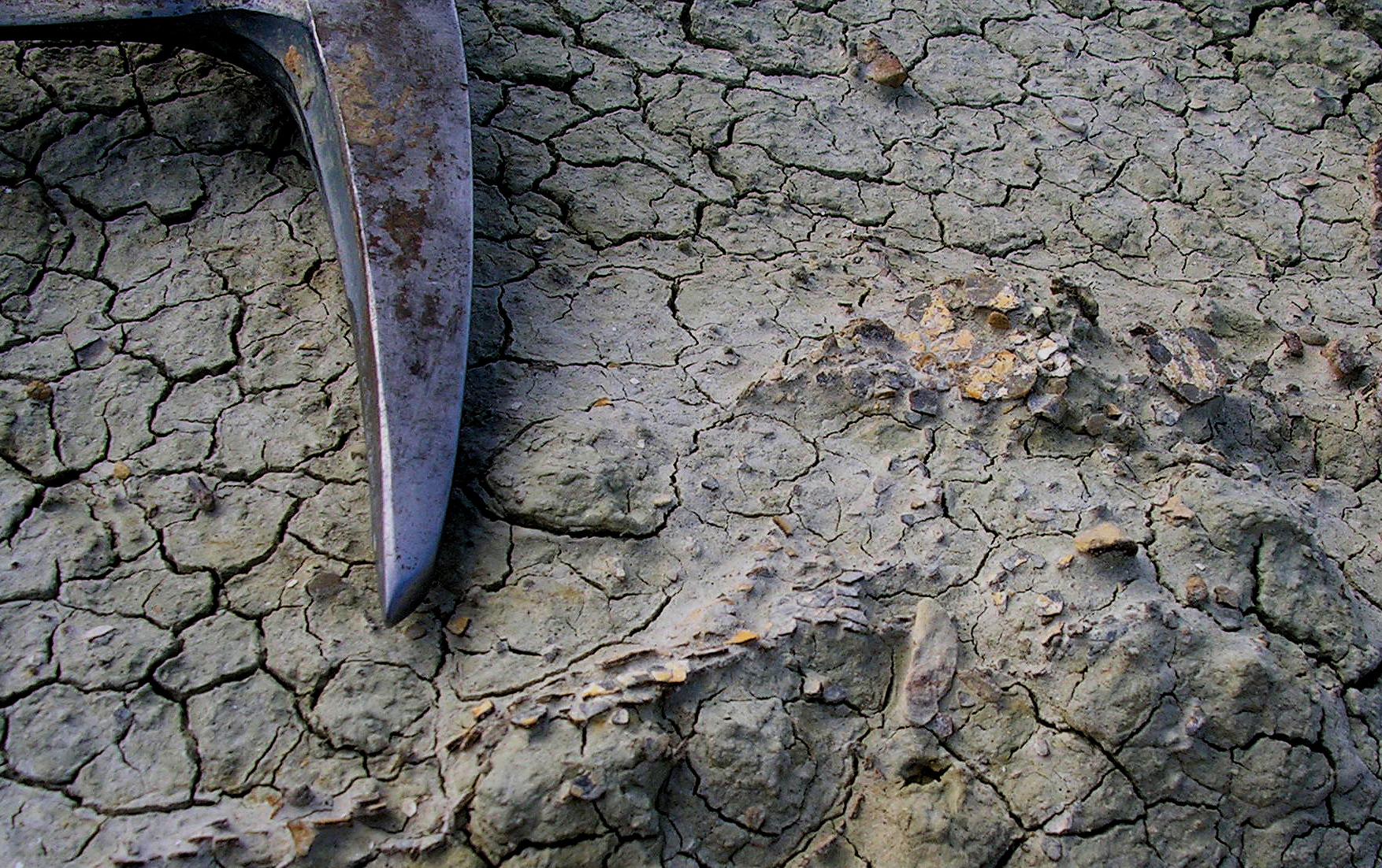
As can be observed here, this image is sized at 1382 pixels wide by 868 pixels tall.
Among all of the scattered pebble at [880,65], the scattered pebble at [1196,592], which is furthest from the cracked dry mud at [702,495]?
the scattered pebble at [880,65]

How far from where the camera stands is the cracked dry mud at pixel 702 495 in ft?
5.70

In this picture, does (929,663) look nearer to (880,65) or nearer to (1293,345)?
(1293,345)

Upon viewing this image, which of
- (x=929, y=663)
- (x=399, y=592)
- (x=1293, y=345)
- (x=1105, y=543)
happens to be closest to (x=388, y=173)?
(x=399, y=592)

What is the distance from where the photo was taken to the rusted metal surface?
1.83 meters

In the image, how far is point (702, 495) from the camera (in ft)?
6.86

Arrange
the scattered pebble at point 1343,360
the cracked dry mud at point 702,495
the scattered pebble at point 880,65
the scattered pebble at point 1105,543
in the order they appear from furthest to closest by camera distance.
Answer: the scattered pebble at point 880,65 → the scattered pebble at point 1343,360 → the scattered pebble at point 1105,543 → the cracked dry mud at point 702,495

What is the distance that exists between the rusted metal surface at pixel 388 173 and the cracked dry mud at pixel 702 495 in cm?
20

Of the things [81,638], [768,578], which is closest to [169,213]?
[81,638]

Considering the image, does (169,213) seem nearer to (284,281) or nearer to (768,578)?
(284,281)

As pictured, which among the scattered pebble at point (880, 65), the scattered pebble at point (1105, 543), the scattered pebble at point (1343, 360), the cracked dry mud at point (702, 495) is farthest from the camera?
the scattered pebble at point (880, 65)

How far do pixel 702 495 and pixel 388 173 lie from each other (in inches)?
34.5

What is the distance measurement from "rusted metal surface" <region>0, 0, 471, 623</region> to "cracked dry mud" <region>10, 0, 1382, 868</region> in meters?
0.20

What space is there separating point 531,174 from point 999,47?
62.8 inches

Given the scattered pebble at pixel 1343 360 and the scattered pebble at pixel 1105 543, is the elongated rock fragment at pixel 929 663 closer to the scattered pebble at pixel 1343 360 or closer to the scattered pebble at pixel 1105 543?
the scattered pebble at pixel 1105 543
